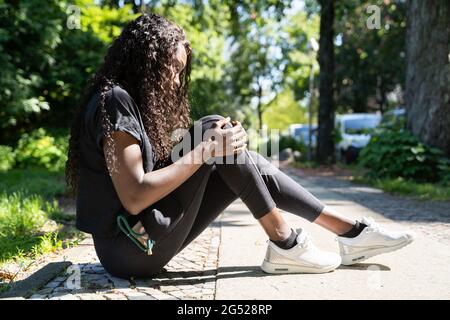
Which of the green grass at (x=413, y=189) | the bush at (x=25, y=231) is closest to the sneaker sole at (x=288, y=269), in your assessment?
the bush at (x=25, y=231)

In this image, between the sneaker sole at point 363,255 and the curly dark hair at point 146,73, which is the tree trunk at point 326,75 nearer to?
the sneaker sole at point 363,255

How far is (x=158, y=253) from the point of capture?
2.37 meters

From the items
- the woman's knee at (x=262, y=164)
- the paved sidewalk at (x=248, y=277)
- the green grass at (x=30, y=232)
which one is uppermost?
the woman's knee at (x=262, y=164)

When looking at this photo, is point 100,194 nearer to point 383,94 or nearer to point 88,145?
point 88,145

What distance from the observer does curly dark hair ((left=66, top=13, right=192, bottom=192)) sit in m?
2.30

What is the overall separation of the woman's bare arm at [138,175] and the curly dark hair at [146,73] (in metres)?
0.24

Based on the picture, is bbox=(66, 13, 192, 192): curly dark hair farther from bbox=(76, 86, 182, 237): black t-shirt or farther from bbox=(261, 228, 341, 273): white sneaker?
bbox=(261, 228, 341, 273): white sneaker

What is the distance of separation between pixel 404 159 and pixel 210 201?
5895 millimetres

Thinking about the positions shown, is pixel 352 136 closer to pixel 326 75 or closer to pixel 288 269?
pixel 326 75

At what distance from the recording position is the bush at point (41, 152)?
10.2 m

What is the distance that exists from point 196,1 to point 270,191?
14.9 m

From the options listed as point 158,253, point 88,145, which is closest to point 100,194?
point 88,145

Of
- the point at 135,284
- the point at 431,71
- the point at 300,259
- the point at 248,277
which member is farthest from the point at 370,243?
the point at 431,71
